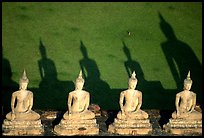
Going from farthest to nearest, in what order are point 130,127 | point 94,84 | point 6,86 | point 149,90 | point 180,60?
1. point 180,60
2. point 94,84
3. point 149,90
4. point 6,86
5. point 130,127

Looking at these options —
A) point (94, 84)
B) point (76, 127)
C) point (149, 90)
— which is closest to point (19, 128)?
point (76, 127)

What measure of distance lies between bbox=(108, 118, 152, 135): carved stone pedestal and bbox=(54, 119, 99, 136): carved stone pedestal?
52cm

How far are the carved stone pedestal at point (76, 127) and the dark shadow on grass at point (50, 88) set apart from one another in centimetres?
176

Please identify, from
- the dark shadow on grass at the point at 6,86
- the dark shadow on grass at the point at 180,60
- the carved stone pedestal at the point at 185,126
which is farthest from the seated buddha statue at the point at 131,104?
the dark shadow on grass at the point at 6,86

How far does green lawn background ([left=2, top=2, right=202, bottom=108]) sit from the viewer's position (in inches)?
608

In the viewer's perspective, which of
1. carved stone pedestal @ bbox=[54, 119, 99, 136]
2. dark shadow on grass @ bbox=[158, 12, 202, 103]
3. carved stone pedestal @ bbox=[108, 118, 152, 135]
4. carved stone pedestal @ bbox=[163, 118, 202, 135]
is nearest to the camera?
carved stone pedestal @ bbox=[54, 119, 99, 136]

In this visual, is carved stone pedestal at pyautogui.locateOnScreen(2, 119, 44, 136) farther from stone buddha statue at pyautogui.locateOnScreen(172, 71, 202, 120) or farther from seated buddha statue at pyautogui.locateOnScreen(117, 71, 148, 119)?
stone buddha statue at pyautogui.locateOnScreen(172, 71, 202, 120)

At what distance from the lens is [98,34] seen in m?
17.4

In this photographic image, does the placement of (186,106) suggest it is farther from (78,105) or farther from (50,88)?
(50,88)

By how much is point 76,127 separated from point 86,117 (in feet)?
1.16

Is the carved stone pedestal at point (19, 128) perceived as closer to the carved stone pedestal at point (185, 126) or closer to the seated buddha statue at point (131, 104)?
the seated buddha statue at point (131, 104)

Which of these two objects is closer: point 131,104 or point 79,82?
point 79,82

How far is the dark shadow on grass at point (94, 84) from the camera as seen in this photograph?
1395 cm

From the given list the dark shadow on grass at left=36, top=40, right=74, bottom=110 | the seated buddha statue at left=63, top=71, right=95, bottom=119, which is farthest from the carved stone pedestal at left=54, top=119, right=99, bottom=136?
the dark shadow on grass at left=36, top=40, right=74, bottom=110
